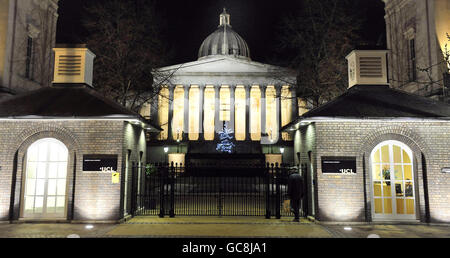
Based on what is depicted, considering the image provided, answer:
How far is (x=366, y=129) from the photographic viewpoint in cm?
1302

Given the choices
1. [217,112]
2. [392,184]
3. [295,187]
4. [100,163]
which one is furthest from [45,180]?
[217,112]

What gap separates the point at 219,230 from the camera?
11492mm

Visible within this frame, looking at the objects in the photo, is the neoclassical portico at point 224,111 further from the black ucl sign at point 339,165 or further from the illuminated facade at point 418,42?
the black ucl sign at point 339,165

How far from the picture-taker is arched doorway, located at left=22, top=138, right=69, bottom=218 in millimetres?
13047

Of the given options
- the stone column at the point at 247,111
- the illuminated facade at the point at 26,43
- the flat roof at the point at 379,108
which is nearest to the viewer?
the flat roof at the point at 379,108

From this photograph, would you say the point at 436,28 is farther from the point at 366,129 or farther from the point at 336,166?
the point at 336,166

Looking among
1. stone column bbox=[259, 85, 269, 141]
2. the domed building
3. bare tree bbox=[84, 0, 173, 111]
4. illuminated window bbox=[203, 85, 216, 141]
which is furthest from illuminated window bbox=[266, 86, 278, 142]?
bare tree bbox=[84, 0, 173, 111]

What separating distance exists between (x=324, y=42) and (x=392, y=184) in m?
14.5

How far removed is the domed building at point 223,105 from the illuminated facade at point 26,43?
13.2m

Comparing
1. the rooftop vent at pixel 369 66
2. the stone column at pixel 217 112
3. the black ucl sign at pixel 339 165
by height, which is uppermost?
A: the stone column at pixel 217 112

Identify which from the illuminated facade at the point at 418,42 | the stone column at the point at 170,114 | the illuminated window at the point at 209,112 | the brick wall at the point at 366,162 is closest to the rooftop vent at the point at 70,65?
the brick wall at the point at 366,162

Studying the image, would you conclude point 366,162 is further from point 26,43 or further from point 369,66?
point 26,43

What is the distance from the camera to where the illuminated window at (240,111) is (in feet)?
147

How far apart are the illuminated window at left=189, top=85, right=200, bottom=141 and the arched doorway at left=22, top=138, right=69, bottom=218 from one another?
30.4m
